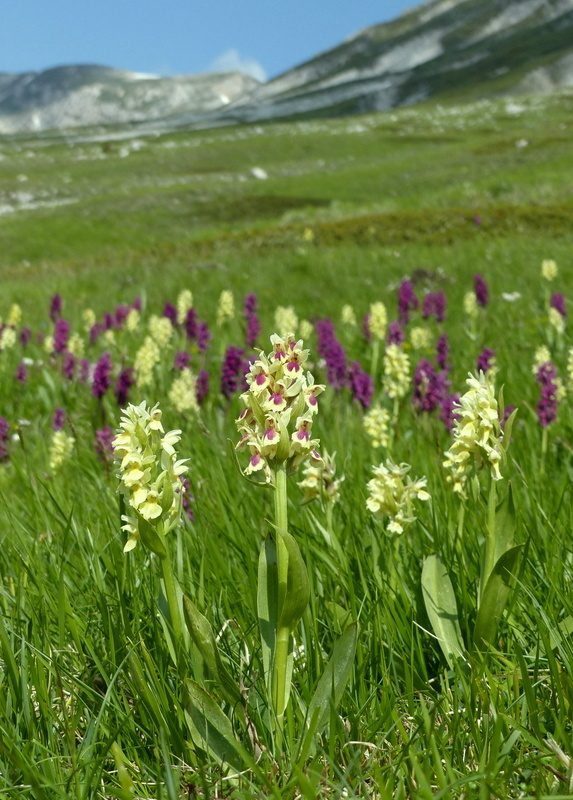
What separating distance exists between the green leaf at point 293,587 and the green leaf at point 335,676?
0.10 metres

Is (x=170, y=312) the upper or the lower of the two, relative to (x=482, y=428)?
upper

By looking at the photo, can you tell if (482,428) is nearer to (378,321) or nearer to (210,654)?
(210,654)

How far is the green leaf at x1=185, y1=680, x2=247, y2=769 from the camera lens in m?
1.45

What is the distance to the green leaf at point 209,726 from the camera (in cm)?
145

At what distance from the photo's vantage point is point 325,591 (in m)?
2.21

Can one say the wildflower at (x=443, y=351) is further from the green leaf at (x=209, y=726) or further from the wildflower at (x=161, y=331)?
the green leaf at (x=209, y=726)

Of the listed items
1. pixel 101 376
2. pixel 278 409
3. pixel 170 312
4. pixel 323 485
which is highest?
pixel 278 409

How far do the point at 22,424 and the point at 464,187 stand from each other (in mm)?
31429

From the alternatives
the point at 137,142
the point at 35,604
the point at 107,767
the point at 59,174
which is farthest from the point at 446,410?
the point at 137,142

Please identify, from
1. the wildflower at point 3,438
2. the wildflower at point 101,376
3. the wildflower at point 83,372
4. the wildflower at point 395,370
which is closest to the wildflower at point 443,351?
the wildflower at point 395,370

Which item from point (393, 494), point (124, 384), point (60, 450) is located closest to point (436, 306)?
point (124, 384)

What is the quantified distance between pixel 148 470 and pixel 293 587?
0.38 metres

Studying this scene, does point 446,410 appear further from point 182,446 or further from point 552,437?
point 182,446

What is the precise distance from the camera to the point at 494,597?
174 centimetres
